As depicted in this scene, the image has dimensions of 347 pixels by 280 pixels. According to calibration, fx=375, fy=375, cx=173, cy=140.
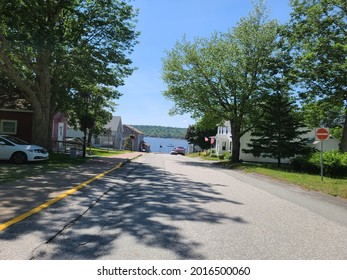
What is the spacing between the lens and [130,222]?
7105 millimetres

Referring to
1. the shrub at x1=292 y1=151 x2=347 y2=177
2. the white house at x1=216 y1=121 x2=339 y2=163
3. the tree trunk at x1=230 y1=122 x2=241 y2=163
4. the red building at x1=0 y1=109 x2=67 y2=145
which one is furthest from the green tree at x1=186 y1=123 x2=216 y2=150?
the shrub at x1=292 y1=151 x2=347 y2=177

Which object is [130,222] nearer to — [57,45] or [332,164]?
[57,45]

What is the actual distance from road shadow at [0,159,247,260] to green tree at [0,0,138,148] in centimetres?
1168

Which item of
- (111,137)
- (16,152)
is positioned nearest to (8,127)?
(16,152)

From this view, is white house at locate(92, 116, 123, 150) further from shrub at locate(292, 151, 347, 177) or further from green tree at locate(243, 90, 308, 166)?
shrub at locate(292, 151, 347, 177)

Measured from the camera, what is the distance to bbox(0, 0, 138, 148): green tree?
1958 centimetres

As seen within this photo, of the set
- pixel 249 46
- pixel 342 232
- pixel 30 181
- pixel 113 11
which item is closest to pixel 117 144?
A: pixel 249 46

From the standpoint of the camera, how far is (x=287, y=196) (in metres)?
12.4

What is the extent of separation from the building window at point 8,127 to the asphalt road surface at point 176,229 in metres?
21.8

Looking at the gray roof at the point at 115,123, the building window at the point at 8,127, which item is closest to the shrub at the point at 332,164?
the building window at the point at 8,127

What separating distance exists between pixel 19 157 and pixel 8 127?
1280cm

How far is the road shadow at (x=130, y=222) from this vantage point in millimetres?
5266

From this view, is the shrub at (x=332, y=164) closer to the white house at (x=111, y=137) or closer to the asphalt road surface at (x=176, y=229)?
the asphalt road surface at (x=176, y=229)

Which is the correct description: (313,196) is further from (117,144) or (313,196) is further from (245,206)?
(117,144)
